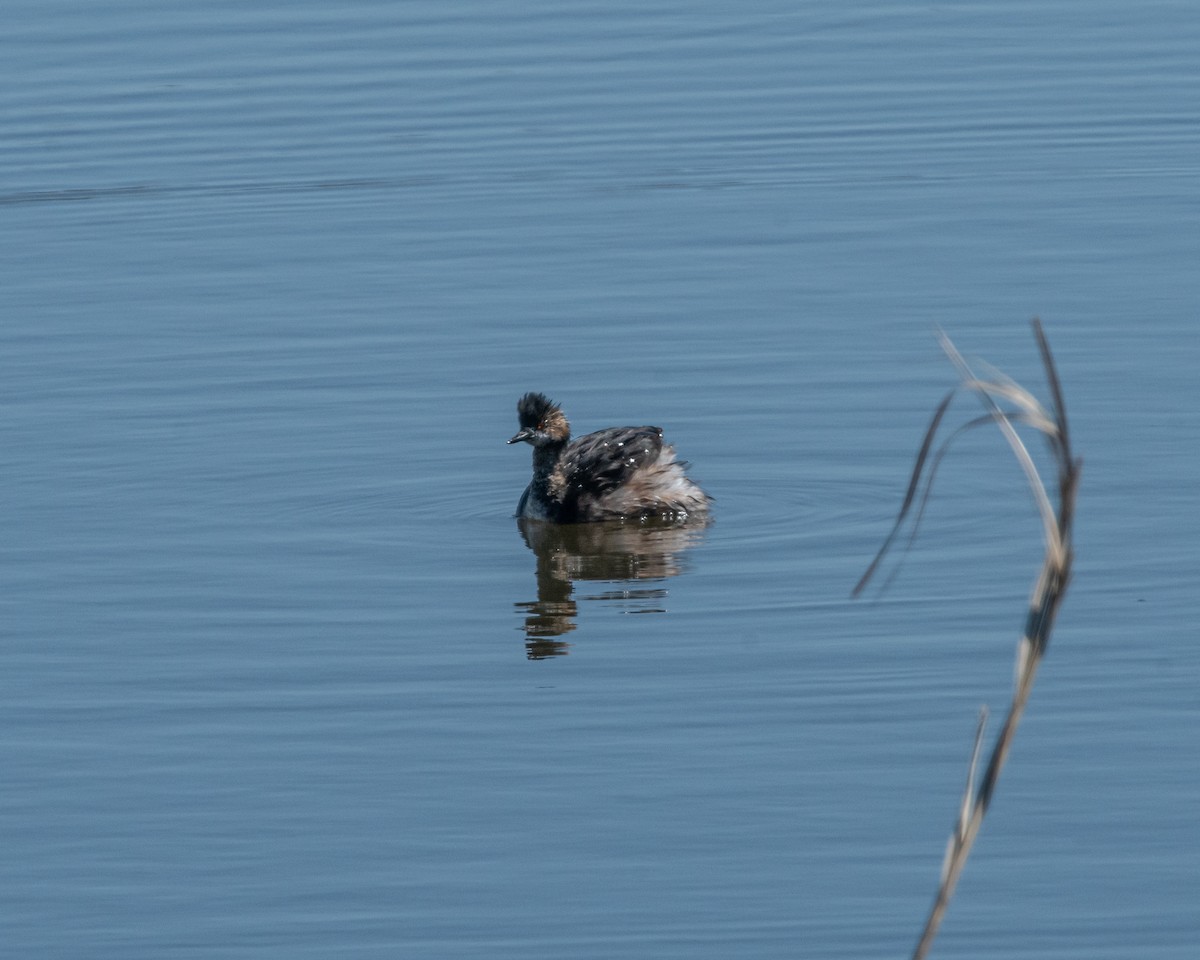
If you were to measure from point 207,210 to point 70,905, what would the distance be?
11.4 meters

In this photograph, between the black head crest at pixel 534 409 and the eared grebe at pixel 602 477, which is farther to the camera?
the black head crest at pixel 534 409

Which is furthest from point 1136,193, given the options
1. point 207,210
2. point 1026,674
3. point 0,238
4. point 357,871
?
point 1026,674

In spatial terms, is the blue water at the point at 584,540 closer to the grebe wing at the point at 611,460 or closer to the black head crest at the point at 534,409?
the grebe wing at the point at 611,460

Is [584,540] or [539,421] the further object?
[539,421]

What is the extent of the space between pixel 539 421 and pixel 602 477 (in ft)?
1.60

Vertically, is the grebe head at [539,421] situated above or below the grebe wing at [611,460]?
above

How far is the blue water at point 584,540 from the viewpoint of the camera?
6.39 metres

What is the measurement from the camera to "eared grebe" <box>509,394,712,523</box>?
10.7 meters

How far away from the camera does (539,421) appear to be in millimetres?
11125

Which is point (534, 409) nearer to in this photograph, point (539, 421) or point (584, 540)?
point (539, 421)

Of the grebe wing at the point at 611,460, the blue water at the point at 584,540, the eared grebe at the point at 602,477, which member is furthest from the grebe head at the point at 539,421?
the blue water at the point at 584,540

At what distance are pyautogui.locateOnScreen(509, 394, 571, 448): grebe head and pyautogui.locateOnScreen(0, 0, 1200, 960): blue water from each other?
1.36ft

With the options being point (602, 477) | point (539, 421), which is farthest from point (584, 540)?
point (539, 421)

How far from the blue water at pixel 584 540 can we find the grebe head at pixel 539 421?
41cm
